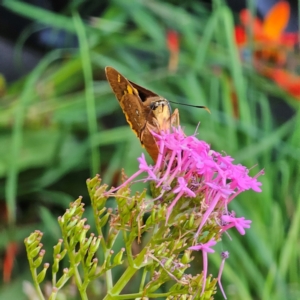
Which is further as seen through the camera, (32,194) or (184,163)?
(32,194)

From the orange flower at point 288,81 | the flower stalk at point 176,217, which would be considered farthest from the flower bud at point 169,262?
the orange flower at point 288,81

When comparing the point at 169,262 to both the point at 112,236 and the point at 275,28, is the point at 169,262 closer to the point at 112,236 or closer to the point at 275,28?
the point at 112,236

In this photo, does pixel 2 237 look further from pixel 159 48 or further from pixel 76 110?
pixel 159 48

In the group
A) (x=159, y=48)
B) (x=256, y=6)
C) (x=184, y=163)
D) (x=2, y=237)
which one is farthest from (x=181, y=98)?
(x=184, y=163)

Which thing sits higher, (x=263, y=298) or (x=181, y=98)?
(x=181, y=98)

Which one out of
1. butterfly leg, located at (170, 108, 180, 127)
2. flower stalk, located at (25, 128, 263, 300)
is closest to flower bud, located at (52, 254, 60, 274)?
flower stalk, located at (25, 128, 263, 300)

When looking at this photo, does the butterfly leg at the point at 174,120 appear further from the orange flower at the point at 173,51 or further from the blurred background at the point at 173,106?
the orange flower at the point at 173,51
